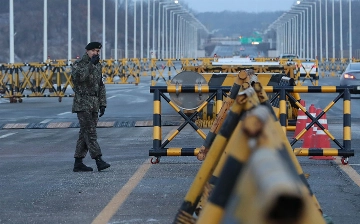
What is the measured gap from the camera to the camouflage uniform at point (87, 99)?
1093cm

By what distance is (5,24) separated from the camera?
9275cm

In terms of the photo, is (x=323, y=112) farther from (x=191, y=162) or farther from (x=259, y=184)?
(x=259, y=184)

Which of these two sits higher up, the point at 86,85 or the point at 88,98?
the point at 86,85

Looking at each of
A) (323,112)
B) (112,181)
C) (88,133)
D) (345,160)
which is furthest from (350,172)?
(88,133)

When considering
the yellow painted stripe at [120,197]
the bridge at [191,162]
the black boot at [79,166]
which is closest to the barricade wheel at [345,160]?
the bridge at [191,162]

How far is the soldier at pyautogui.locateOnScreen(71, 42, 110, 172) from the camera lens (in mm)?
10938

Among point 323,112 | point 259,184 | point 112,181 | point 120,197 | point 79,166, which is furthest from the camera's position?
point 323,112

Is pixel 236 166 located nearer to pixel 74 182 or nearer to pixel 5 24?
pixel 74 182

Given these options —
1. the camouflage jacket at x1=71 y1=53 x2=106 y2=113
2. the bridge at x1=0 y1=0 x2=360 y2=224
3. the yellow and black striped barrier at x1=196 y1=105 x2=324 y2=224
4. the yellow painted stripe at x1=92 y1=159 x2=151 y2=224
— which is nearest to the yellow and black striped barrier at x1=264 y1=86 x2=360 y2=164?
the bridge at x1=0 y1=0 x2=360 y2=224

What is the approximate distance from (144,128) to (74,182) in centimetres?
810

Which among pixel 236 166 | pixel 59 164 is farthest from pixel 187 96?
pixel 236 166

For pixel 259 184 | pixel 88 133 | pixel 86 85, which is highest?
pixel 86 85

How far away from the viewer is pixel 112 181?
1021cm

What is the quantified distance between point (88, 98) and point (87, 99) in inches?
0.9
